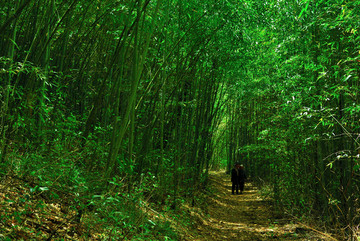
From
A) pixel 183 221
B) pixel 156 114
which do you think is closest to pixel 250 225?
pixel 183 221

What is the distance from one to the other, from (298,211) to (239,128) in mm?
10415

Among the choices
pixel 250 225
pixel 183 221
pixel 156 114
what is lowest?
pixel 250 225

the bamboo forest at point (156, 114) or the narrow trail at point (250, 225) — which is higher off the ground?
the bamboo forest at point (156, 114)

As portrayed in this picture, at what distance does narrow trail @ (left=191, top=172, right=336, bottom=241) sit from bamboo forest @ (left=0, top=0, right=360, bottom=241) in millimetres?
44

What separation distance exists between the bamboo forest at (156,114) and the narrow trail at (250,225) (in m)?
→ 0.04

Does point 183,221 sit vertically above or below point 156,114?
below

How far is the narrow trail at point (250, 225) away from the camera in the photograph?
16.9 ft

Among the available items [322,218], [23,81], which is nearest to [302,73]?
[322,218]

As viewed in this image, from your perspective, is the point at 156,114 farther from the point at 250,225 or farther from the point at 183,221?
the point at 250,225

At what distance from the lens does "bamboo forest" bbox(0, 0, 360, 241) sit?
2.98m

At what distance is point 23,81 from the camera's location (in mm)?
4285

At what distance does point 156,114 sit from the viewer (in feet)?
17.3

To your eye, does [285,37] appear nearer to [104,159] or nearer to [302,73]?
[302,73]

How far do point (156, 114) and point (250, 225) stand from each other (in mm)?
3132
